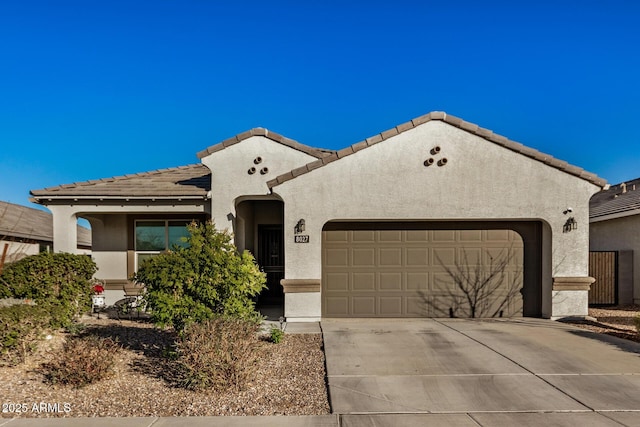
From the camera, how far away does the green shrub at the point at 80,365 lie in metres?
5.96

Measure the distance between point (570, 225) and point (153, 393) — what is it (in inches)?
401

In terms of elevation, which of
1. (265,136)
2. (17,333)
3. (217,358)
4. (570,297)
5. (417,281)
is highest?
(265,136)

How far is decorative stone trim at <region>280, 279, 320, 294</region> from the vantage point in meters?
10.7

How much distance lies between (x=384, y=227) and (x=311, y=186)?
7.32 ft

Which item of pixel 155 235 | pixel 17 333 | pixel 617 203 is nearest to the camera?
pixel 17 333

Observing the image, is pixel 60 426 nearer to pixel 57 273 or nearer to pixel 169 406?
pixel 169 406

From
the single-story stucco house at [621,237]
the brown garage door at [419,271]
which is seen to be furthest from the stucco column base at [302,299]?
the single-story stucco house at [621,237]

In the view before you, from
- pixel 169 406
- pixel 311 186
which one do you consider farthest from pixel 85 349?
pixel 311 186

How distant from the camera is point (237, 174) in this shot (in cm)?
1225

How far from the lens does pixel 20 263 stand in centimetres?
866

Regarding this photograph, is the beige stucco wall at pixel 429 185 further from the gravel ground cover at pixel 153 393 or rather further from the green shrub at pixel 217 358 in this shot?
the green shrub at pixel 217 358

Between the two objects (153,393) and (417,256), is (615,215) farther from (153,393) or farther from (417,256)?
(153,393)

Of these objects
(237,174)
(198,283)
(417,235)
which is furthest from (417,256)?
(198,283)

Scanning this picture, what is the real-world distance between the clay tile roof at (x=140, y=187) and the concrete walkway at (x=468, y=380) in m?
5.45
